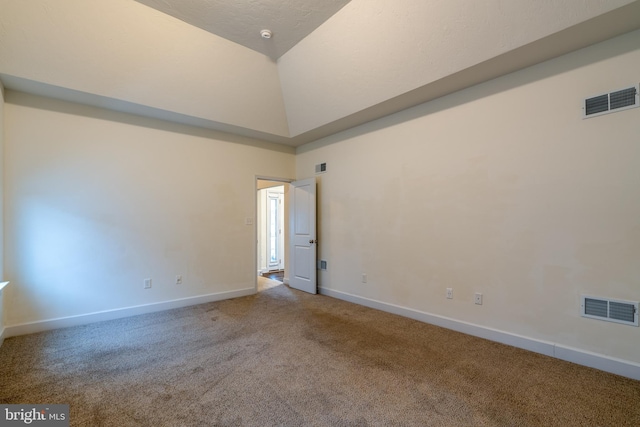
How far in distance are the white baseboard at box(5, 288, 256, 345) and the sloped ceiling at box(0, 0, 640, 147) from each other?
2.70 m

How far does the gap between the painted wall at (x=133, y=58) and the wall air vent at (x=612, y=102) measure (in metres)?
3.59

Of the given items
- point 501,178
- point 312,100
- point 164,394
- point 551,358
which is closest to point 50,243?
point 164,394

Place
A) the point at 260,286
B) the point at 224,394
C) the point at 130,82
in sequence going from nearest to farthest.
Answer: the point at 224,394
the point at 130,82
the point at 260,286

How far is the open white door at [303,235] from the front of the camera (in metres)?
5.07

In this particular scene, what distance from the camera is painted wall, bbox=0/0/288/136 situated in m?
2.67

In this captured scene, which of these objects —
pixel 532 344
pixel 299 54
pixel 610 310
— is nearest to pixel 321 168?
pixel 299 54

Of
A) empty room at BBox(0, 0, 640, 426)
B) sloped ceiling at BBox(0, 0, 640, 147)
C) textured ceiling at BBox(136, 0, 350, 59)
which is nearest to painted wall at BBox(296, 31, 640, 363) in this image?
empty room at BBox(0, 0, 640, 426)

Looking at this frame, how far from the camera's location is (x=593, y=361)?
2428mm

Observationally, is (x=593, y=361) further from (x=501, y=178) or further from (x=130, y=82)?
(x=130, y=82)

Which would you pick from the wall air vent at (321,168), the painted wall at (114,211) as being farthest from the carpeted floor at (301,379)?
the wall air vent at (321,168)

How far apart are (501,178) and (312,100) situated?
272cm

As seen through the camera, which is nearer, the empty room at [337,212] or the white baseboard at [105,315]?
the empty room at [337,212]

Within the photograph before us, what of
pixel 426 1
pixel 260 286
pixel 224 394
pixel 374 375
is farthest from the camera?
pixel 260 286

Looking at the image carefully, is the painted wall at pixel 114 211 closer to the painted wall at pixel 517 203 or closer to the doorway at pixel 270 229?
the doorway at pixel 270 229
